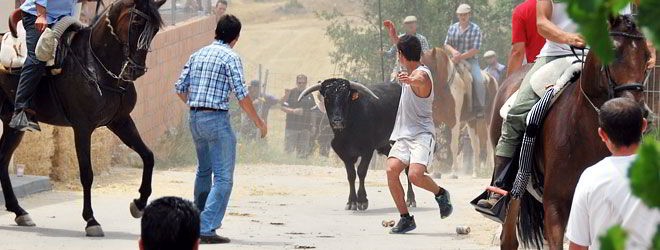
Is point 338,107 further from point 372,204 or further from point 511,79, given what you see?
point 511,79

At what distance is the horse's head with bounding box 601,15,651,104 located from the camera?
285 inches

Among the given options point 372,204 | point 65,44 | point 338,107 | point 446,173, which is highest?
point 65,44

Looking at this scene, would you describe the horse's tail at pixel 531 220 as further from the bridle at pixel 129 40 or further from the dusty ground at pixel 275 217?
the bridle at pixel 129 40

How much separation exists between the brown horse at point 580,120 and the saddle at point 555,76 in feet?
0.23

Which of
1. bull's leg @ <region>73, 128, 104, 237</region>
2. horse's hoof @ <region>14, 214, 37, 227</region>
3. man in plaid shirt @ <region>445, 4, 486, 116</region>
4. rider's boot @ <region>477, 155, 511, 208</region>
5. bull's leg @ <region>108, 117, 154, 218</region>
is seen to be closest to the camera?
rider's boot @ <region>477, 155, 511, 208</region>

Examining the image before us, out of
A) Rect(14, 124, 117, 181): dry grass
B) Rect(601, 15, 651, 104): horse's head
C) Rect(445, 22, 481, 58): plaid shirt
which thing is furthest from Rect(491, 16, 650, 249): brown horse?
Rect(445, 22, 481, 58): plaid shirt

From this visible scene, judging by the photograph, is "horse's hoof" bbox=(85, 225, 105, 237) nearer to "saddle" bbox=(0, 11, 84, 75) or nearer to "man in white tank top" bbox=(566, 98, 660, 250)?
"saddle" bbox=(0, 11, 84, 75)

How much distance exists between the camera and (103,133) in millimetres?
18812

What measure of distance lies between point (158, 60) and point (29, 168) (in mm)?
8477

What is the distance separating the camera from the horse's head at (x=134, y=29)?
12047 millimetres

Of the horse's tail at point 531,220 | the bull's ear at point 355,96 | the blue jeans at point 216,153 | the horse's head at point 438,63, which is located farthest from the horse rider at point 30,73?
the horse's head at point 438,63


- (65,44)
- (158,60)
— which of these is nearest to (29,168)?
(65,44)

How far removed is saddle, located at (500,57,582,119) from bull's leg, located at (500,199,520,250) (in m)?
0.60

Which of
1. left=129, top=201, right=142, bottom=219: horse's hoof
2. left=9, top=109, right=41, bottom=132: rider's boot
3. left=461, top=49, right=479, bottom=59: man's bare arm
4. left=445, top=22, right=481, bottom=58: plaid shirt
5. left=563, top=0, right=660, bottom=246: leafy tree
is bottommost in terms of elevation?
left=461, top=49, right=479, bottom=59: man's bare arm
